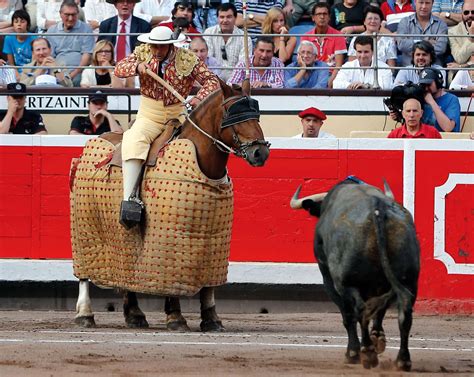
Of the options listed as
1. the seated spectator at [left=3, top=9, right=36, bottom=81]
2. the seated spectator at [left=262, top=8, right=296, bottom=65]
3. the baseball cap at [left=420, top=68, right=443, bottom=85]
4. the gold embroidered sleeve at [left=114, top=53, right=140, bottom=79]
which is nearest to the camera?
the gold embroidered sleeve at [left=114, top=53, right=140, bottom=79]

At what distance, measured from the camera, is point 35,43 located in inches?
480

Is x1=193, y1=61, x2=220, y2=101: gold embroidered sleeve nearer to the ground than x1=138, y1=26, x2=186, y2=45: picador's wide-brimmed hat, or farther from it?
nearer to the ground

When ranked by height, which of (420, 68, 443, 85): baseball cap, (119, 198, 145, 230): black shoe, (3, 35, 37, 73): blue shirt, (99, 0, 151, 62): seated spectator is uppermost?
(99, 0, 151, 62): seated spectator

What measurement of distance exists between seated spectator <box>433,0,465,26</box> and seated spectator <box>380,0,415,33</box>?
0.76ft

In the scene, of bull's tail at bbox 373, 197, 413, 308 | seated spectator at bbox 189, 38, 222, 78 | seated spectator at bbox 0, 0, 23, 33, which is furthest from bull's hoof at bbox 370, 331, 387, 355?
seated spectator at bbox 0, 0, 23, 33

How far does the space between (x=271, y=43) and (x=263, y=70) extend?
331mm

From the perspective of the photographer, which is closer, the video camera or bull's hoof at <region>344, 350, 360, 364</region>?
bull's hoof at <region>344, 350, 360, 364</region>

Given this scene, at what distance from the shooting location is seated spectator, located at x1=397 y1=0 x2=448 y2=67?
1194 centimetres

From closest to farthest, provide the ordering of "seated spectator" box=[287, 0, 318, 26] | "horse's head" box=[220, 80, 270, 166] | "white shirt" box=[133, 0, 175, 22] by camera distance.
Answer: "horse's head" box=[220, 80, 270, 166]
"white shirt" box=[133, 0, 175, 22]
"seated spectator" box=[287, 0, 318, 26]

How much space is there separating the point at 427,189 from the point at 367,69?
6.29 ft

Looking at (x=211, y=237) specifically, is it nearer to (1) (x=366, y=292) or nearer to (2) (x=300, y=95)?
(1) (x=366, y=292)

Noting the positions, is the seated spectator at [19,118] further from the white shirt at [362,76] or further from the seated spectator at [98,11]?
the white shirt at [362,76]

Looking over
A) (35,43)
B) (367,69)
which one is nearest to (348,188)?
(367,69)

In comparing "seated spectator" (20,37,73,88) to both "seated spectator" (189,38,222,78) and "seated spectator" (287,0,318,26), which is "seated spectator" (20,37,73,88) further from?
"seated spectator" (287,0,318,26)
